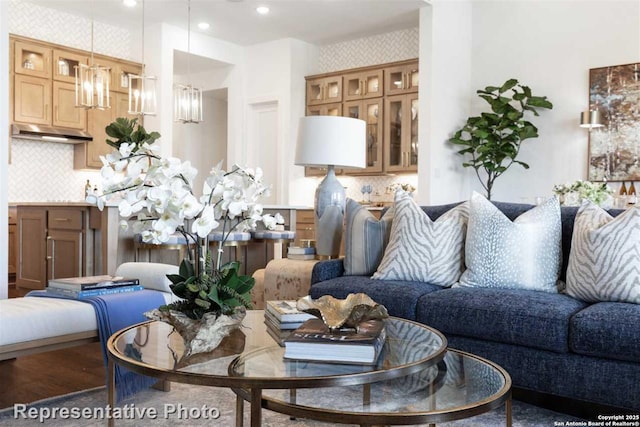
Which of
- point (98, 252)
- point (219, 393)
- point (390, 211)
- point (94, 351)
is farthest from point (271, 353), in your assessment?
point (98, 252)

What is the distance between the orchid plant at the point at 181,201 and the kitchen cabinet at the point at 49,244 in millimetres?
3088

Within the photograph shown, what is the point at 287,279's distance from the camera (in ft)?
10.9

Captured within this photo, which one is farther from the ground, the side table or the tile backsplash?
the tile backsplash

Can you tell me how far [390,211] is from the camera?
3.31 m

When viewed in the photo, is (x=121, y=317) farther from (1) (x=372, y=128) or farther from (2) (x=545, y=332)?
(1) (x=372, y=128)

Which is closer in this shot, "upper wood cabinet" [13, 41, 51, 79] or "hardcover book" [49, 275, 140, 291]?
"hardcover book" [49, 275, 140, 291]

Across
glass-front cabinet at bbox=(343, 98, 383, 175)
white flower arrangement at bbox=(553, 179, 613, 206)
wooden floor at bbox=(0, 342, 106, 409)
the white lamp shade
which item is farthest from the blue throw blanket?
glass-front cabinet at bbox=(343, 98, 383, 175)

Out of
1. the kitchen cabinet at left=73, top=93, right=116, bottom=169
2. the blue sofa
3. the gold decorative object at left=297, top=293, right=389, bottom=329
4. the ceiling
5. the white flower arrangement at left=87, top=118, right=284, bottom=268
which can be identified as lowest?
the blue sofa

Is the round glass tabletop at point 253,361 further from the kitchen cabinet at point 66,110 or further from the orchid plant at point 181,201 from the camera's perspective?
the kitchen cabinet at point 66,110

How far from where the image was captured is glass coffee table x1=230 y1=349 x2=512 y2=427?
1282mm

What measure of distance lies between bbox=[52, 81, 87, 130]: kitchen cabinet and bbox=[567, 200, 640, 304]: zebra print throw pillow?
230 inches

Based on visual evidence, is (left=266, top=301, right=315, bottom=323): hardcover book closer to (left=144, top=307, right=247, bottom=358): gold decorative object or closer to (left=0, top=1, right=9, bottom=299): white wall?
(left=144, top=307, right=247, bottom=358): gold decorative object

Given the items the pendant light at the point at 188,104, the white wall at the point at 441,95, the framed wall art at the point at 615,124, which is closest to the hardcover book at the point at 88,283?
the pendant light at the point at 188,104

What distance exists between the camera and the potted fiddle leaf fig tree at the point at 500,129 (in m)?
6.12
